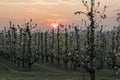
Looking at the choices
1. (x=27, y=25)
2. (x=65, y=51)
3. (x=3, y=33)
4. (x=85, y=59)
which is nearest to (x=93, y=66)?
(x=85, y=59)

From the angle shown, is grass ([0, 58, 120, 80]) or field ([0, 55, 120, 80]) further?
field ([0, 55, 120, 80])

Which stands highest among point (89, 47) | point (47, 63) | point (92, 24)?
point (92, 24)

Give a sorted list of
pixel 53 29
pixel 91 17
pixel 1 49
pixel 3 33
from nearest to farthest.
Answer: pixel 91 17 → pixel 1 49 → pixel 53 29 → pixel 3 33

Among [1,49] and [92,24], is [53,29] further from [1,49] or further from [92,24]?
[92,24]

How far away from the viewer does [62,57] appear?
392 feet

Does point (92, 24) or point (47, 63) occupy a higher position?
point (92, 24)

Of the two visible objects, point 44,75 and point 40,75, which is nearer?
point 40,75

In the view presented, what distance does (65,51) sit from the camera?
118 metres

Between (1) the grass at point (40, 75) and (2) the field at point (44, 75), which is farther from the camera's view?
(2) the field at point (44, 75)

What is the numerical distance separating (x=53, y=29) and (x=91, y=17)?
111752mm

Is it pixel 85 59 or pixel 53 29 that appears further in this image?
pixel 53 29

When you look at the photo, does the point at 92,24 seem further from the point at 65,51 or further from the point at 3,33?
the point at 3,33

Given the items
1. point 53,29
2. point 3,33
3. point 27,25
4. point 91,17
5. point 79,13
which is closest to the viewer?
point 79,13

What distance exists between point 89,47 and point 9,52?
86.9 meters
